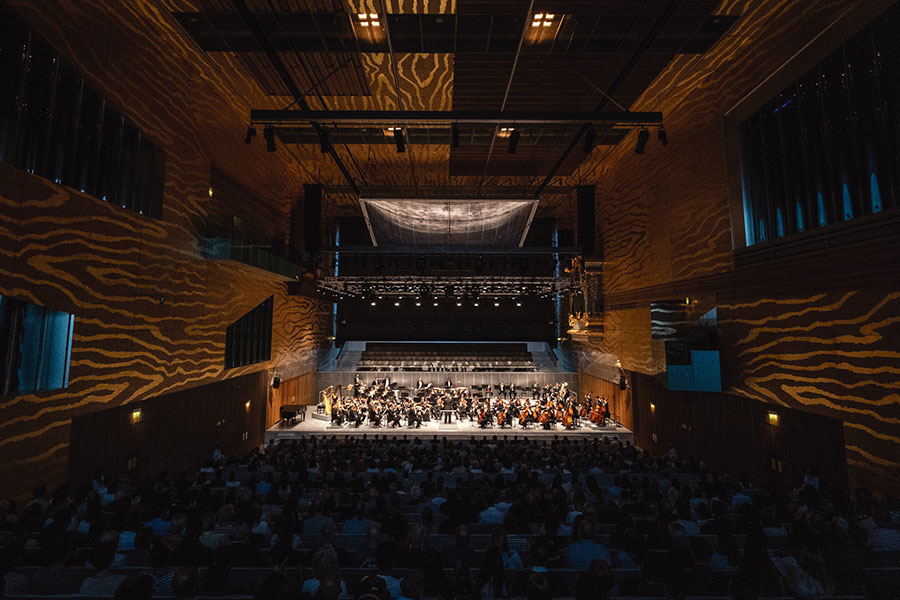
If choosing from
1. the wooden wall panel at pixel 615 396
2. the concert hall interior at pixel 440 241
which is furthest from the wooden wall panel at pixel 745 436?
the wooden wall panel at pixel 615 396

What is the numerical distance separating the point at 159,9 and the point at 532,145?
9423 millimetres

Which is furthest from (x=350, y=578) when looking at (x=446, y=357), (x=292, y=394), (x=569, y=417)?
(x=446, y=357)

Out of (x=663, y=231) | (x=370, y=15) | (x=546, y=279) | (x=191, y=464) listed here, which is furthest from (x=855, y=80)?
(x=191, y=464)

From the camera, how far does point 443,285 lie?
829 inches

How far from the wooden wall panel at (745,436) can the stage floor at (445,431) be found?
2.00 metres

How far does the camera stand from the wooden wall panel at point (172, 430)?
764 centimetres

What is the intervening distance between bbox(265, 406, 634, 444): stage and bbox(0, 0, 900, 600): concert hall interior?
1338mm

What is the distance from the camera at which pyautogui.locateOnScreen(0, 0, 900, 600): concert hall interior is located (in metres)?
4.43

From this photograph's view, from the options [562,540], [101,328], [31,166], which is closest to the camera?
[562,540]

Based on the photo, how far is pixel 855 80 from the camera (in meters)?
6.57

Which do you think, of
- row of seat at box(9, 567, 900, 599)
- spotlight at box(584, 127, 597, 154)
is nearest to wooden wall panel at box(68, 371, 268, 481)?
row of seat at box(9, 567, 900, 599)

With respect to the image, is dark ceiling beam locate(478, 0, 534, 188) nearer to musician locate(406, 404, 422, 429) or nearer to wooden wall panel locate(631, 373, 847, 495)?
wooden wall panel locate(631, 373, 847, 495)

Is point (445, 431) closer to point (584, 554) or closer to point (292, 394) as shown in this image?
point (292, 394)

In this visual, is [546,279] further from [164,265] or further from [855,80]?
[164,265]
